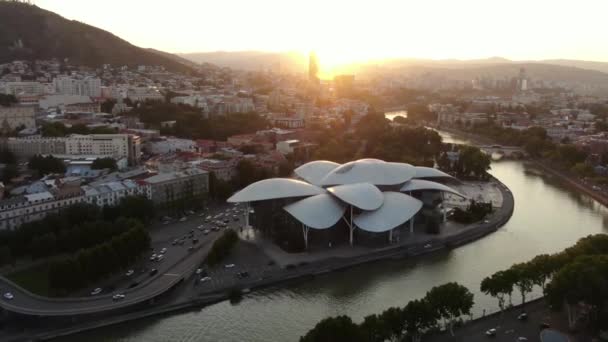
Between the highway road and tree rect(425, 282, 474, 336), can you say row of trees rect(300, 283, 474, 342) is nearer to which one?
tree rect(425, 282, 474, 336)

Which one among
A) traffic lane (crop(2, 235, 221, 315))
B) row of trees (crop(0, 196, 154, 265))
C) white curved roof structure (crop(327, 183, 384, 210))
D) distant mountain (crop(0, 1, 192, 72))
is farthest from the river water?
distant mountain (crop(0, 1, 192, 72))

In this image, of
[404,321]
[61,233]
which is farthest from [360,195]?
[61,233]

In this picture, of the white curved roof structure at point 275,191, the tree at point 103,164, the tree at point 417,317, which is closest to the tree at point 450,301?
the tree at point 417,317

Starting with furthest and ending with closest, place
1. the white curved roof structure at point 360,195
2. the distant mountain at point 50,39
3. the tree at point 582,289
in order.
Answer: the distant mountain at point 50,39 < the white curved roof structure at point 360,195 < the tree at point 582,289

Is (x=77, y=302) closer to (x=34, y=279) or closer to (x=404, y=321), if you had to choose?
(x=34, y=279)

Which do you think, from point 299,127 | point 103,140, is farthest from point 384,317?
point 299,127

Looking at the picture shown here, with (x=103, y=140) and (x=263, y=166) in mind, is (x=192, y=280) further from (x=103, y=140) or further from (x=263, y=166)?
(x=103, y=140)

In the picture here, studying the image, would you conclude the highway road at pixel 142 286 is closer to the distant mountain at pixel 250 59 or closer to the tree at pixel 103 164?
the tree at pixel 103 164
